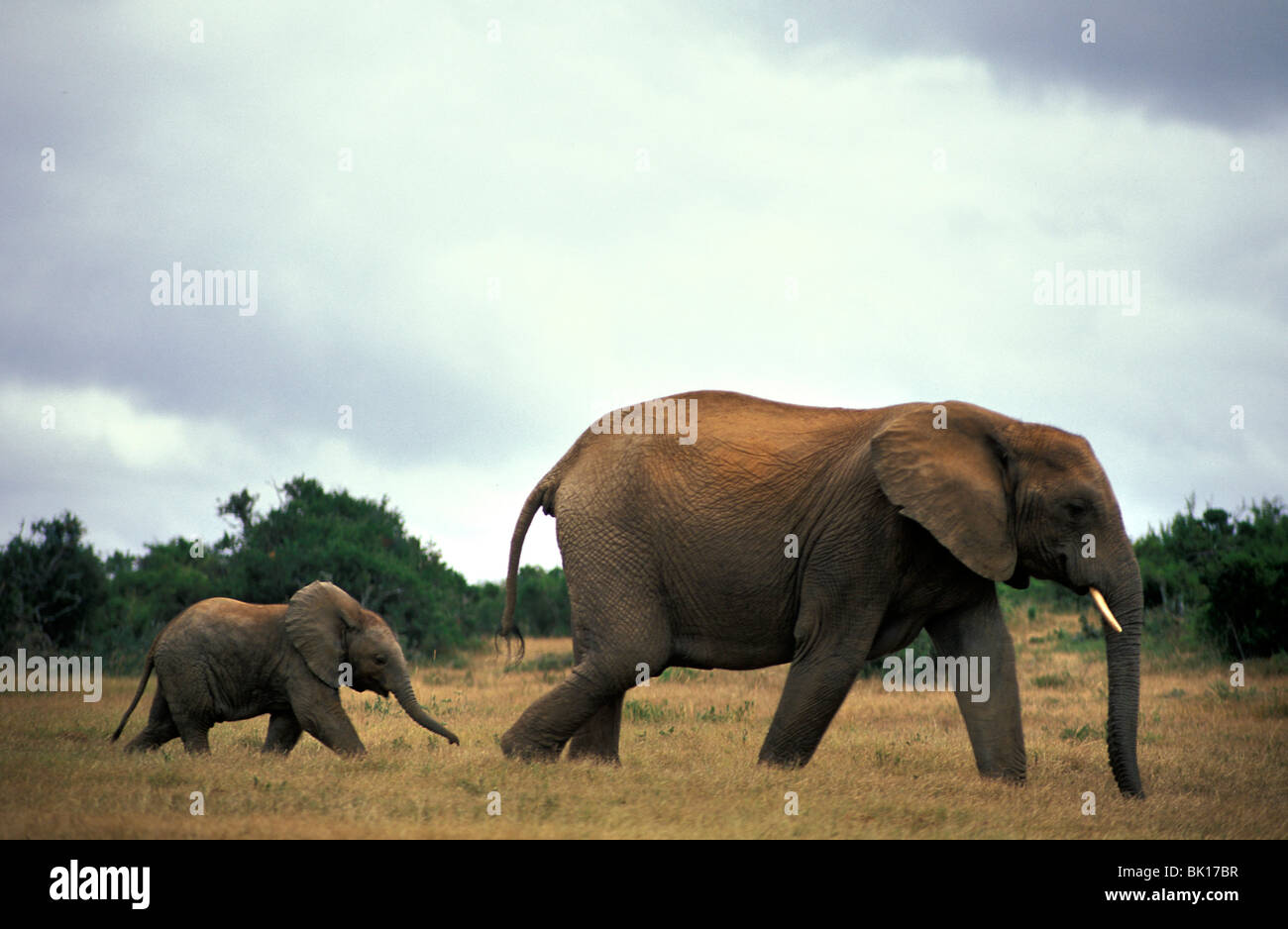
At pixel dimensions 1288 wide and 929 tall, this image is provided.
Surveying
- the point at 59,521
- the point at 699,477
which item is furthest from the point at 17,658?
the point at 699,477

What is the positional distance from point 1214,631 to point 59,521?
2417cm

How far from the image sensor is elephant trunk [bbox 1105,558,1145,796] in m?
9.94

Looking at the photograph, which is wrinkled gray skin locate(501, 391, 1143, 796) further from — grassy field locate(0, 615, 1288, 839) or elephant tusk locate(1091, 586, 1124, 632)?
grassy field locate(0, 615, 1288, 839)

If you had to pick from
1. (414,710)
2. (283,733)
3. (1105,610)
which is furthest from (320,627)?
(1105,610)

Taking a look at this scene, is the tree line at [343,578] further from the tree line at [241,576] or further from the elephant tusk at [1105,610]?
the elephant tusk at [1105,610]

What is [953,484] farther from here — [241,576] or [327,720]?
[241,576]

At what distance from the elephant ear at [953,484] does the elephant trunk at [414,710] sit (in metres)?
4.83

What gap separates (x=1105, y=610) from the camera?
9750 millimetres

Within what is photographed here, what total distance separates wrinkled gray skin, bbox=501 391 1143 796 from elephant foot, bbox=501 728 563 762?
19mm

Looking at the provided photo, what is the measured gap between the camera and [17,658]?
23.7 meters

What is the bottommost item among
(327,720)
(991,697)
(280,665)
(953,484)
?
(327,720)

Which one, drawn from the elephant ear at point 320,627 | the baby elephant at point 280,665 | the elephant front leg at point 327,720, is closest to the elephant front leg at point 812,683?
the baby elephant at point 280,665

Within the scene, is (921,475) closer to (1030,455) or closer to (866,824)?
(1030,455)

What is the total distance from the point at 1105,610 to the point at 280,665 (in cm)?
745
